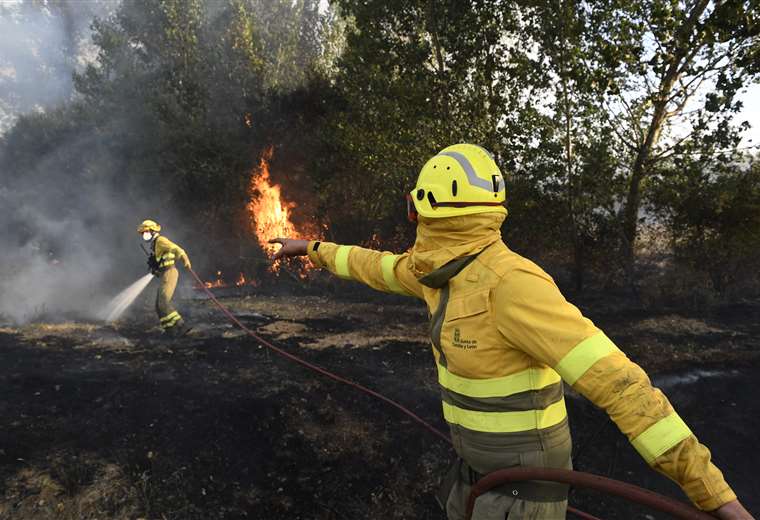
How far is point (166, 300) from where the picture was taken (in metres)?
8.66

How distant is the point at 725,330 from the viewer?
29.5 ft

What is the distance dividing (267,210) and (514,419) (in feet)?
48.6

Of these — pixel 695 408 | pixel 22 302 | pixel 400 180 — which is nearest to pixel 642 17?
pixel 400 180

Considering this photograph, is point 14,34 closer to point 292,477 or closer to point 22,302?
point 22,302

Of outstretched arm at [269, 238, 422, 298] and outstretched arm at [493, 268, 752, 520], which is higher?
outstretched arm at [269, 238, 422, 298]

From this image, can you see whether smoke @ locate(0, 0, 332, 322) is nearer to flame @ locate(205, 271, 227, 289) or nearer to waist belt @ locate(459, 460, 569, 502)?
flame @ locate(205, 271, 227, 289)

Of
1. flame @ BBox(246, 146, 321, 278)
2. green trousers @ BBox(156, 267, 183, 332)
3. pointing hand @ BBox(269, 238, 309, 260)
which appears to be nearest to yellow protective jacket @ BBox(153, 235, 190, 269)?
green trousers @ BBox(156, 267, 183, 332)

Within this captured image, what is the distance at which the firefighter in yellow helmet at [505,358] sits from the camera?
153 cm

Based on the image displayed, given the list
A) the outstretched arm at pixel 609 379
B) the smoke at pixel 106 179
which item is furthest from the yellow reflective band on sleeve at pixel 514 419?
the smoke at pixel 106 179

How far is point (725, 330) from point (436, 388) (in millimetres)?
6728

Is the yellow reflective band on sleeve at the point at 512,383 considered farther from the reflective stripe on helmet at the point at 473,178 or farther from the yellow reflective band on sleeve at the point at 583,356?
the reflective stripe on helmet at the point at 473,178

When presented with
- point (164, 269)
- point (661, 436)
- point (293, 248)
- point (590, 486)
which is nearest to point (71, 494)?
point (293, 248)

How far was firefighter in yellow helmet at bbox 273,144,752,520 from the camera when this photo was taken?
1531 mm

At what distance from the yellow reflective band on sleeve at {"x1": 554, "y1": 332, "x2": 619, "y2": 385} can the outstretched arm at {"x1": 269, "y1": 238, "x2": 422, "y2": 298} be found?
3.68 feet
